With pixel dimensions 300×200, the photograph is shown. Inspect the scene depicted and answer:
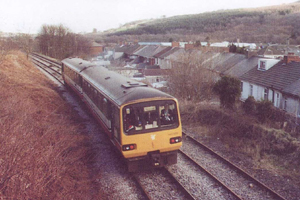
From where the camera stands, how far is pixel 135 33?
142250mm

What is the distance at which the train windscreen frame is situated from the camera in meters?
8.05

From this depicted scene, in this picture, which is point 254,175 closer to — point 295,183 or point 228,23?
point 295,183

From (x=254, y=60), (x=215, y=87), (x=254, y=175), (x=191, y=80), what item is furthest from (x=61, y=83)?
(x=254, y=175)

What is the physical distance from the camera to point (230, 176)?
349 inches

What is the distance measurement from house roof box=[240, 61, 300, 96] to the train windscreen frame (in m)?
12.3

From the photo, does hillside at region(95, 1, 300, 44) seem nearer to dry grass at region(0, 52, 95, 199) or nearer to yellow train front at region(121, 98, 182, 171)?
yellow train front at region(121, 98, 182, 171)

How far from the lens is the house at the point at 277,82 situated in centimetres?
1777

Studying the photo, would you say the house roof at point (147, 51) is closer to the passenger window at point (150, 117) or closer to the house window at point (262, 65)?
the house window at point (262, 65)

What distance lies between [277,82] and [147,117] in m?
15.3

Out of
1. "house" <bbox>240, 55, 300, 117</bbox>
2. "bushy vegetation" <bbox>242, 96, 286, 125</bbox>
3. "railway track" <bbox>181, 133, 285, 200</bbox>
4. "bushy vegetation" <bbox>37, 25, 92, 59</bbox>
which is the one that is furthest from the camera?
"bushy vegetation" <bbox>37, 25, 92, 59</bbox>

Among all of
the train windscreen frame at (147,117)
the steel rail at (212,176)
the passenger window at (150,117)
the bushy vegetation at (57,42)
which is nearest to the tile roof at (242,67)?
the steel rail at (212,176)

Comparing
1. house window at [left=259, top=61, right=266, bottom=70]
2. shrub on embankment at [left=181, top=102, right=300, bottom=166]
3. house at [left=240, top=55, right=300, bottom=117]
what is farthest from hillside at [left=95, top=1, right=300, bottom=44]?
shrub on embankment at [left=181, top=102, right=300, bottom=166]

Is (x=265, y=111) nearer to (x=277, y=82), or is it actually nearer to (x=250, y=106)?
(x=250, y=106)

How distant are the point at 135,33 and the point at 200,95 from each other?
416ft
